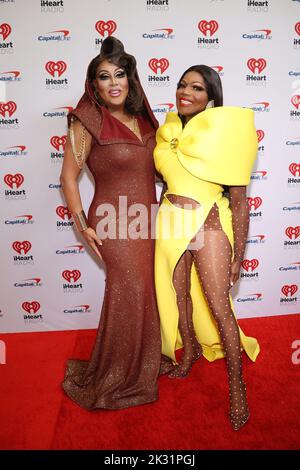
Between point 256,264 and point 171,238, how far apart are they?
1460 millimetres

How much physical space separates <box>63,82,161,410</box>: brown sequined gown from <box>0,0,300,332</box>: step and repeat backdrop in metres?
0.83

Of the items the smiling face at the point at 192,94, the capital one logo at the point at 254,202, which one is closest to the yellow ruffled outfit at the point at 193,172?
the smiling face at the point at 192,94

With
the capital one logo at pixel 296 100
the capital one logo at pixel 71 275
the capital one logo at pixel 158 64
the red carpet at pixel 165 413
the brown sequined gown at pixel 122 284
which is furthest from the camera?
the capital one logo at pixel 71 275

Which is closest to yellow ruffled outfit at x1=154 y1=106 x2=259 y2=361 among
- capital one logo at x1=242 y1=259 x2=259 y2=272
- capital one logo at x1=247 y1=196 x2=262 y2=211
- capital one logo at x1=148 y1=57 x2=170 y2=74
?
capital one logo at x1=148 y1=57 x2=170 y2=74

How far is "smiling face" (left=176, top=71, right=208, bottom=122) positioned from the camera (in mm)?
1944

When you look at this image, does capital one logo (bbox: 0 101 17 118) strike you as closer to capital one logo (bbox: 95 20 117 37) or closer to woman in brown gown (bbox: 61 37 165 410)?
capital one logo (bbox: 95 20 117 37)

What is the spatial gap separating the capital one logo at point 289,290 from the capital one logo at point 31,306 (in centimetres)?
225

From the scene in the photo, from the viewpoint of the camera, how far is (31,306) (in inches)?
126

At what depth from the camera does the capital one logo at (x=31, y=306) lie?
3.19 meters

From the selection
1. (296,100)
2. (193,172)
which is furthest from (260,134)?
(193,172)

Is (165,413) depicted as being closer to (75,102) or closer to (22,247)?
(22,247)

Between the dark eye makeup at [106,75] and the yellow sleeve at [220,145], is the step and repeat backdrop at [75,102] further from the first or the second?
the yellow sleeve at [220,145]

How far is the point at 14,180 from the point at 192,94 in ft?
5.46

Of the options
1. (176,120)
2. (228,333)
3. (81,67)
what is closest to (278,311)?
(228,333)
